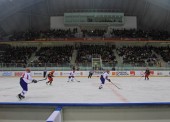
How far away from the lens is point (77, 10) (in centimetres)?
4584

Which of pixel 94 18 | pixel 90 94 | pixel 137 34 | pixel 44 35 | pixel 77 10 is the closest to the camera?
pixel 90 94

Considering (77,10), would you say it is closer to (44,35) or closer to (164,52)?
(44,35)

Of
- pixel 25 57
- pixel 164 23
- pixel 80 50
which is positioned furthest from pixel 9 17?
pixel 164 23

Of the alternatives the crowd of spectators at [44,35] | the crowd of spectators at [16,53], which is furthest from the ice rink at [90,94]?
the crowd of spectators at [44,35]

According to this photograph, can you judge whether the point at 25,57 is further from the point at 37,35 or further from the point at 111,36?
the point at 111,36

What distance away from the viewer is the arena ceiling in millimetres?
43156

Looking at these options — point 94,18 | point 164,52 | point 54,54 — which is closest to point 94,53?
point 54,54

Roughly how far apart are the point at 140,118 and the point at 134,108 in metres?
0.36

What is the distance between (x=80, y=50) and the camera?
40062 mm

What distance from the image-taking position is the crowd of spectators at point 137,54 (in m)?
35.9

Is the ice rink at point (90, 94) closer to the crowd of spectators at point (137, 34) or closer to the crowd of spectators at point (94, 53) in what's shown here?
the crowd of spectators at point (94, 53)

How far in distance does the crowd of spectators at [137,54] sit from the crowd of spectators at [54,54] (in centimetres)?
772

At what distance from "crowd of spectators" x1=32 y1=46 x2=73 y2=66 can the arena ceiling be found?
737cm

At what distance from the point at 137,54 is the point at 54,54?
484 inches
